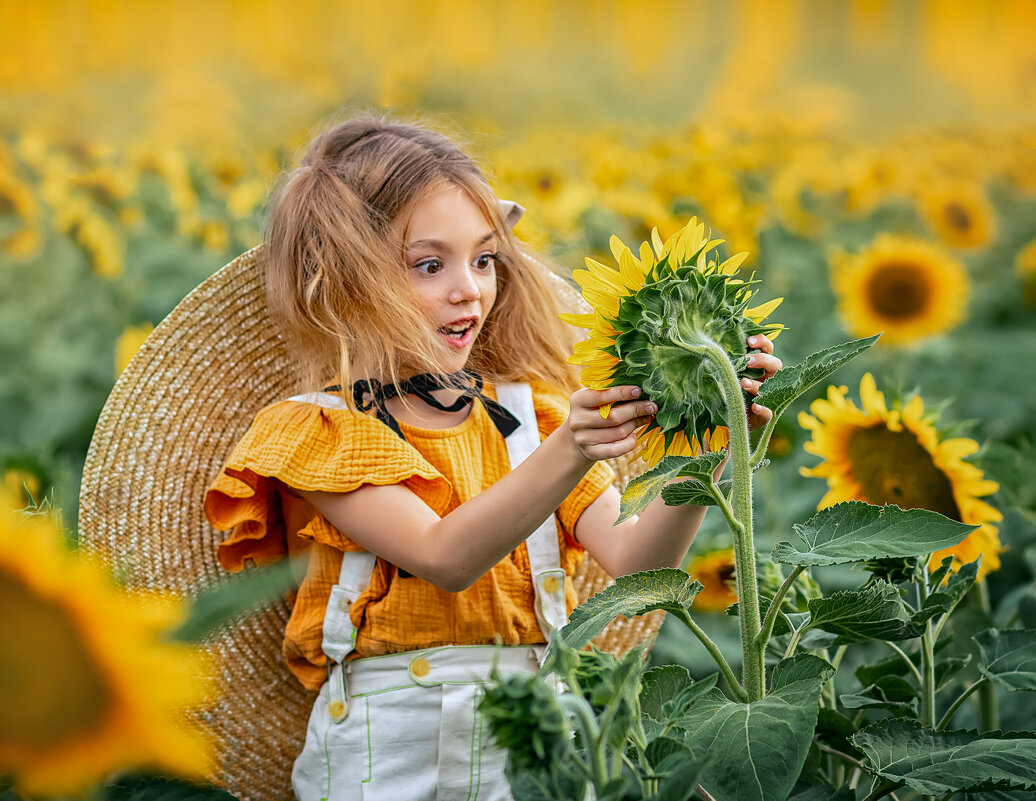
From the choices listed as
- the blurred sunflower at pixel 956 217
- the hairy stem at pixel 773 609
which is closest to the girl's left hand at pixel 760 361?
the hairy stem at pixel 773 609

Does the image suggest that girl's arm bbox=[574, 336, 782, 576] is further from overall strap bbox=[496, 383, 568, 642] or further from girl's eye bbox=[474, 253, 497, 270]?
girl's eye bbox=[474, 253, 497, 270]

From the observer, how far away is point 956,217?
8.25 ft

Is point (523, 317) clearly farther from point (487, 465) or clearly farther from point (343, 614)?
point (343, 614)

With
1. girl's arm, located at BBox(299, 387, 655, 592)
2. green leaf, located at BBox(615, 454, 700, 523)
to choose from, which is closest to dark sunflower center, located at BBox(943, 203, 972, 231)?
girl's arm, located at BBox(299, 387, 655, 592)

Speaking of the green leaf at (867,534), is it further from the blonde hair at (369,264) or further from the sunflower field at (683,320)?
the blonde hair at (369,264)

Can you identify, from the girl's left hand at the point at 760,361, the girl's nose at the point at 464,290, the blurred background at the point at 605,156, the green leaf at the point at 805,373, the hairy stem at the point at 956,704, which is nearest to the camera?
the green leaf at the point at 805,373

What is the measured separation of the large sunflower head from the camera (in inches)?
25.8

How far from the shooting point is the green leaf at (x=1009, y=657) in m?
0.83

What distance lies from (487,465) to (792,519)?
0.75 metres

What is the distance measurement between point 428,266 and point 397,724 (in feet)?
1.50

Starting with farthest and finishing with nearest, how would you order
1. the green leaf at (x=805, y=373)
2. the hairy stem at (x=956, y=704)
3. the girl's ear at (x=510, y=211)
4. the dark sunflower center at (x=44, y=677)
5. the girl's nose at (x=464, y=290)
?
the girl's ear at (x=510, y=211), the girl's nose at (x=464, y=290), the hairy stem at (x=956, y=704), the green leaf at (x=805, y=373), the dark sunflower center at (x=44, y=677)

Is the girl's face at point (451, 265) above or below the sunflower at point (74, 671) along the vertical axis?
above

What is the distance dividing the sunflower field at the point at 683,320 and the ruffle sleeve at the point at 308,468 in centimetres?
14

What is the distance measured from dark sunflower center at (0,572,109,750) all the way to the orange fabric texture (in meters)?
0.75
